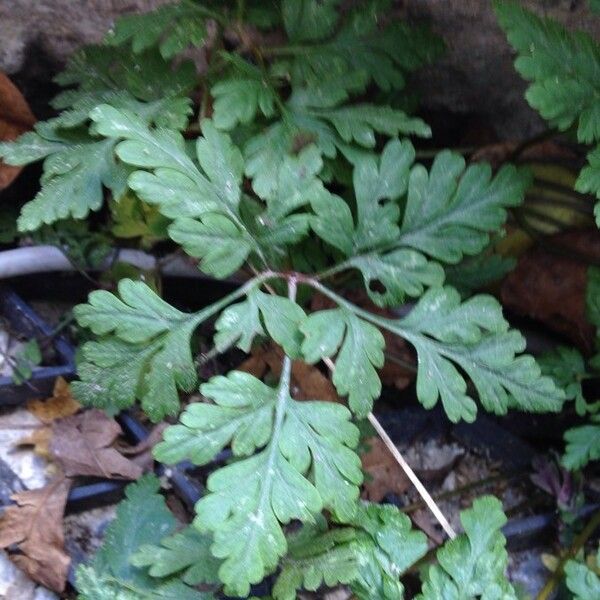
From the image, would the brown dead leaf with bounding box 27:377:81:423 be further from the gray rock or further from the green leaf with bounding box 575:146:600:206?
the green leaf with bounding box 575:146:600:206

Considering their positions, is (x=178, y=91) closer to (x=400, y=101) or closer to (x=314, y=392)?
Answer: (x=400, y=101)

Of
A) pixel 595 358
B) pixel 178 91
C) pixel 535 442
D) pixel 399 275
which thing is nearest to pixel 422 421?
pixel 535 442

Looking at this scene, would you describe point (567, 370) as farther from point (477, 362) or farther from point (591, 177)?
point (591, 177)

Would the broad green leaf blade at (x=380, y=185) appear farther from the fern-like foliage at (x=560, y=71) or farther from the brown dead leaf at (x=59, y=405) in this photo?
the brown dead leaf at (x=59, y=405)

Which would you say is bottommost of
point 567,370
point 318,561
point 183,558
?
point 183,558

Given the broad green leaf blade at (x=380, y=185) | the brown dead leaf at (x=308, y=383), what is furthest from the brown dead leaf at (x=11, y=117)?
the broad green leaf blade at (x=380, y=185)

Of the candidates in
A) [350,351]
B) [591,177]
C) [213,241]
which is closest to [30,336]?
[213,241]
